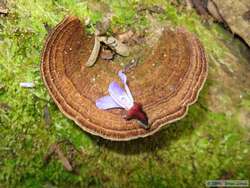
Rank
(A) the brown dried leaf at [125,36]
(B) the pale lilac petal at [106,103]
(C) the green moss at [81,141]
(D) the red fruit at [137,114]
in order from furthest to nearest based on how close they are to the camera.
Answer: (A) the brown dried leaf at [125,36] < (C) the green moss at [81,141] < (B) the pale lilac petal at [106,103] < (D) the red fruit at [137,114]

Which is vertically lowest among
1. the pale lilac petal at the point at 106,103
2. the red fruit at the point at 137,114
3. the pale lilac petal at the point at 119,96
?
the pale lilac petal at the point at 106,103

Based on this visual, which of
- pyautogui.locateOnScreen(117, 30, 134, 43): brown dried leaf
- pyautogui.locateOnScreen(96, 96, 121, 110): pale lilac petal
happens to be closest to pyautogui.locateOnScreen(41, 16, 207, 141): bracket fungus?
pyautogui.locateOnScreen(96, 96, 121, 110): pale lilac petal

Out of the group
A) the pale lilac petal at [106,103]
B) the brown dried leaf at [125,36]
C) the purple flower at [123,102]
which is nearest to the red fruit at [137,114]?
the purple flower at [123,102]

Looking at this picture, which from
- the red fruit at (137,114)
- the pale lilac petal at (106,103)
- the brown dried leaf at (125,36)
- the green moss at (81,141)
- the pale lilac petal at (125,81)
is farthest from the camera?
the brown dried leaf at (125,36)

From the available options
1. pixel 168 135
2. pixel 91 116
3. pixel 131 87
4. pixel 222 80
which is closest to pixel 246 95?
pixel 222 80

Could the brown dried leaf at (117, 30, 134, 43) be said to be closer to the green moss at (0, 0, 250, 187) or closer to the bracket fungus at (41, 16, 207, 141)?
the green moss at (0, 0, 250, 187)

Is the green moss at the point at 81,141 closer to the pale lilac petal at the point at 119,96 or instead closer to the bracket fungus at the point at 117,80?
the bracket fungus at the point at 117,80

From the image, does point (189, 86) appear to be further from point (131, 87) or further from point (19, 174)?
point (19, 174)

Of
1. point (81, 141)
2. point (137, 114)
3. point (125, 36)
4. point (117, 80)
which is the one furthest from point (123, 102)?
point (125, 36)
